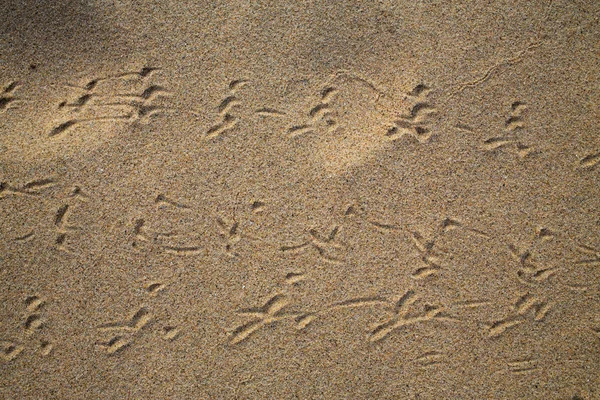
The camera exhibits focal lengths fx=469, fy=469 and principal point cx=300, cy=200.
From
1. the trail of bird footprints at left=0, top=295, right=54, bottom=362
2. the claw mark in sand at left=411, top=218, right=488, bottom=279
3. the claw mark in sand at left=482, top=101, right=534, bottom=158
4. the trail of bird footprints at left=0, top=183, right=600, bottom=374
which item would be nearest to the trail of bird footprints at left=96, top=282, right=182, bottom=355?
the trail of bird footprints at left=0, top=183, right=600, bottom=374

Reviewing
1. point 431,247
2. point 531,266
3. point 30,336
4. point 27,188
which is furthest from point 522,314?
point 27,188

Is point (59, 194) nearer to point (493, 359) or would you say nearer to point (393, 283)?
point (393, 283)

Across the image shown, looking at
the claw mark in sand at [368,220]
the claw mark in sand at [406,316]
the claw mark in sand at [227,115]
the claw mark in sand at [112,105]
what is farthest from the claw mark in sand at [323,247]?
the claw mark in sand at [112,105]

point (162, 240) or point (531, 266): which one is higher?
point (162, 240)

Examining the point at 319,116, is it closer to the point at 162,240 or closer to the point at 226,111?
the point at 226,111

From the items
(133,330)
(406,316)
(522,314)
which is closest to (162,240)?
(133,330)

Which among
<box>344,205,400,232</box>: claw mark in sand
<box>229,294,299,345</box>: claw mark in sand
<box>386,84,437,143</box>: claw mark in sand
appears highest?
<box>386,84,437,143</box>: claw mark in sand

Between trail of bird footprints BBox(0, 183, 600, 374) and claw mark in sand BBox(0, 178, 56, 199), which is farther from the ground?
claw mark in sand BBox(0, 178, 56, 199)

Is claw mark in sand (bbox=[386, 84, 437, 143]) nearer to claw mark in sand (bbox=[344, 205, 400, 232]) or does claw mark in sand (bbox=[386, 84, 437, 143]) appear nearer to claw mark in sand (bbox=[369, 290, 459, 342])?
claw mark in sand (bbox=[344, 205, 400, 232])

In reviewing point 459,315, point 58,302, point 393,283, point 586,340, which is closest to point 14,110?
point 58,302

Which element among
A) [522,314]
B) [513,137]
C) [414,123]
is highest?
[414,123]
